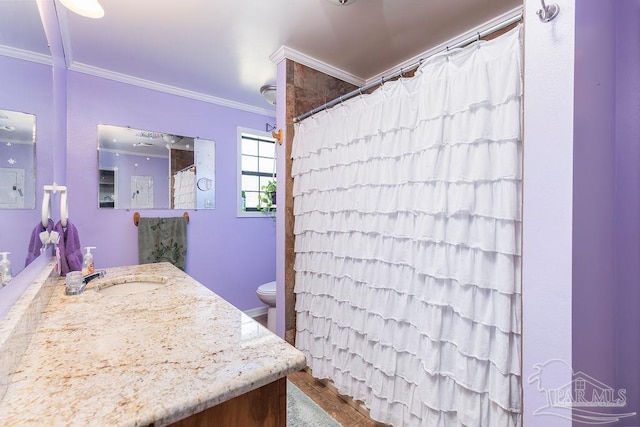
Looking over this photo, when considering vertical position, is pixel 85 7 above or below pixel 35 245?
above

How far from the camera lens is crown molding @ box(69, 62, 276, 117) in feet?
7.29

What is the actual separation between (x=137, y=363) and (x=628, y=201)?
1.51 metres

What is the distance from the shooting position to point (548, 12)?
84 centimetres

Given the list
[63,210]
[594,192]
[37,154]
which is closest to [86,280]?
[63,210]

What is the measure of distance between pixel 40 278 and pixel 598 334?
6.21 ft

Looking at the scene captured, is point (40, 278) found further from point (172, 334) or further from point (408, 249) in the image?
point (408, 249)

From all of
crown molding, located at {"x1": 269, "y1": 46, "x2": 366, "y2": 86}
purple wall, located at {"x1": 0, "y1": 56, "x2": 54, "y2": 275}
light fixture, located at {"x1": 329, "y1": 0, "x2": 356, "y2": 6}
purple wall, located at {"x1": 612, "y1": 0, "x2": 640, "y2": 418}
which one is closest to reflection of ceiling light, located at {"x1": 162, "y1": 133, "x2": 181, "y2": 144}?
crown molding, located at {"x1": 269, "y1": 46, "x2": 366, "y2": 86}

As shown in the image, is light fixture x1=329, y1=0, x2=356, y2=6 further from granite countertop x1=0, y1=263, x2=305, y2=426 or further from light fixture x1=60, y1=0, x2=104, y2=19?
granite countertop x1=0, y1=263, x2=305, y2=426

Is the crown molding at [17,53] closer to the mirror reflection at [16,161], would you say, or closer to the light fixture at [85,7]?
the mirror reflection at [16,161]

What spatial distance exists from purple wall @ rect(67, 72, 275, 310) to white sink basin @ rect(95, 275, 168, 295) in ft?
3.77

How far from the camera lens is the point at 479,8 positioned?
1.64m

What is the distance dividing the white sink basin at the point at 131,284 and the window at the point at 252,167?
1595 mm

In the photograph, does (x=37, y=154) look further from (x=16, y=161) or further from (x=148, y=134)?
(x=148, y=134)

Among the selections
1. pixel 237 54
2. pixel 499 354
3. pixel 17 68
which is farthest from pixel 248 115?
pixel 499 354
